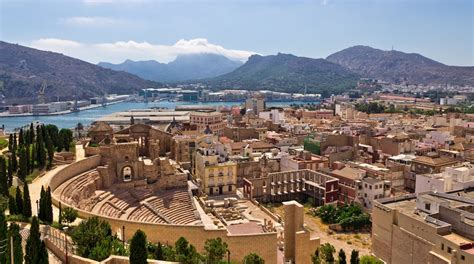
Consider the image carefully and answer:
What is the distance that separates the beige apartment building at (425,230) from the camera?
20.7m

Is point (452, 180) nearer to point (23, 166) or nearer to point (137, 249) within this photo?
point (137, 249)

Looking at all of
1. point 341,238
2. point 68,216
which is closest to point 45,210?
point 68,216

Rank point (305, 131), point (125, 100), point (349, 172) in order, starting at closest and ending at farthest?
1. point (349, 172)
2. point (305, 131)
3. point (125, 100)

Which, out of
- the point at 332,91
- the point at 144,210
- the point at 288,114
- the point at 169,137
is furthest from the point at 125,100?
the point at 144,210

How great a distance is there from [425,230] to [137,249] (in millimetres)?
15157

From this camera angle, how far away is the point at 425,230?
22.1 m

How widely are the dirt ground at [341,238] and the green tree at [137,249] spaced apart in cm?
1635

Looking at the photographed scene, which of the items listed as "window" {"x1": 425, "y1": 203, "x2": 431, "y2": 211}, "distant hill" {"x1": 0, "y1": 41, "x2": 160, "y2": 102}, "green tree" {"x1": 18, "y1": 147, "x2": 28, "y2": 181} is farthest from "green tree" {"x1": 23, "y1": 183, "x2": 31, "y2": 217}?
"distant hill" {"x1": 0, "y1": 41, "x2": 160, "y2": 102}

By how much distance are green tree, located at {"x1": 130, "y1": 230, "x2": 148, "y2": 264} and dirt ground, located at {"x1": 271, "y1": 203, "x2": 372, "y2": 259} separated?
16353mm

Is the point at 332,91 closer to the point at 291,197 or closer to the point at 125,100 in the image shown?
the point at 125,100

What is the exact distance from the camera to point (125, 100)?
196 meters

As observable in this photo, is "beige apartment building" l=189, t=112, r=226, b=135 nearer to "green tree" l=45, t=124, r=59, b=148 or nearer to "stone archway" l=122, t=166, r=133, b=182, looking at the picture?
"green tree" l=45, t=124, r=59, b=148

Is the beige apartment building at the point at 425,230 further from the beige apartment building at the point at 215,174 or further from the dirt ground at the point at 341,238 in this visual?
the beige apartment building at the point at 215,174

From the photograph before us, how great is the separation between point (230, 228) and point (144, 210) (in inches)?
244
